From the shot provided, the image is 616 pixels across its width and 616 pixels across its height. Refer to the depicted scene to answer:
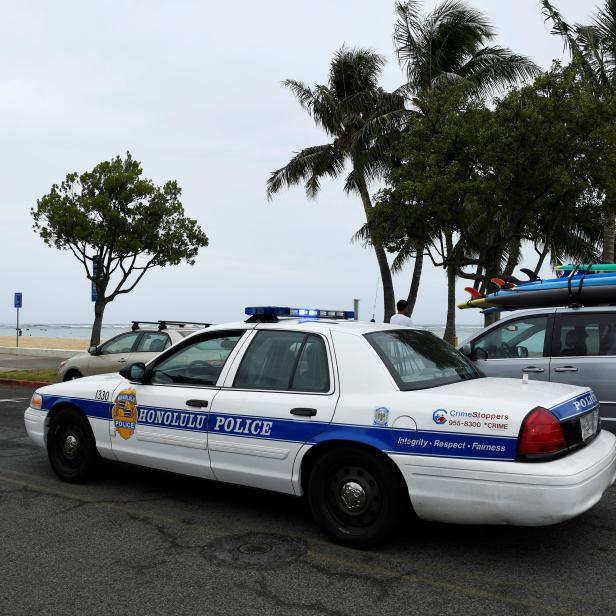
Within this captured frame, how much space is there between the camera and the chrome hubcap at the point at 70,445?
5.97m

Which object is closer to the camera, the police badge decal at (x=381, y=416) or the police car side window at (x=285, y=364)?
the police badge decal at (x=381, y=416)

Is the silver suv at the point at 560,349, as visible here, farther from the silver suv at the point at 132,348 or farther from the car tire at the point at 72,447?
→ the silver suv at the point at 132,348

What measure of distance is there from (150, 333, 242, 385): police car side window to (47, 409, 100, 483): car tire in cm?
94

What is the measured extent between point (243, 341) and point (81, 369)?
927 centimetres

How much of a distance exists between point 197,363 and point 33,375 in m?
13.2

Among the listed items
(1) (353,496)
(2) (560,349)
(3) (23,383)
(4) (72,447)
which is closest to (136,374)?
(4) (72,447)

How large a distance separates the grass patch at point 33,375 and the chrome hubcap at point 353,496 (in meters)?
12.5

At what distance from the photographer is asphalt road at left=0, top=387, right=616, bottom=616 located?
358 centimetres

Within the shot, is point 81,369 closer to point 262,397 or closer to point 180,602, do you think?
point 262,397

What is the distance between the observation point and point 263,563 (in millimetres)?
4137

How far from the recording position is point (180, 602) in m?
3.60

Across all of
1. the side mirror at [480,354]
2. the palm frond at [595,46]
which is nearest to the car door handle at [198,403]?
the side mirror at [480,354]

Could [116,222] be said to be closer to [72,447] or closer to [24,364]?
[24,364]

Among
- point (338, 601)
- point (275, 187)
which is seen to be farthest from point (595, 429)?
point (275, 187)
